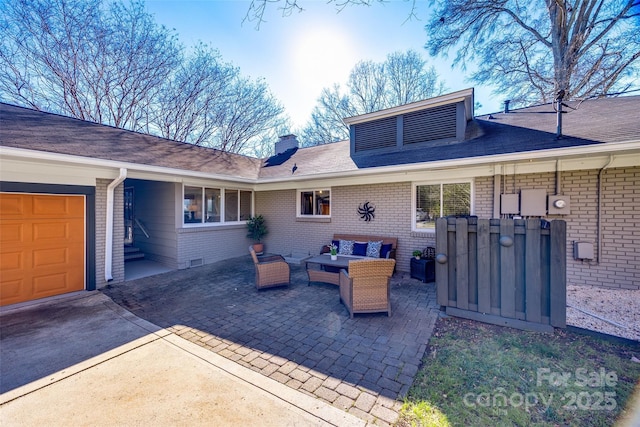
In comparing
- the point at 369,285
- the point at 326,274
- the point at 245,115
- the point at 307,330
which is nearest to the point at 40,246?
the point at 307,330

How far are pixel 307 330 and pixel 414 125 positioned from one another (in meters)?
6.92

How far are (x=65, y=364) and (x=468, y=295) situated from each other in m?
5.73

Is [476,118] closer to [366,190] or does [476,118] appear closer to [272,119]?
[366,190]

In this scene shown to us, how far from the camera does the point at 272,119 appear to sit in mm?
18234

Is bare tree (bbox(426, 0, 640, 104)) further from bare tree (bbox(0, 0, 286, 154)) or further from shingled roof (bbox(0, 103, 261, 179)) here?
bare tree (bbox(0, 0, 286, 154))

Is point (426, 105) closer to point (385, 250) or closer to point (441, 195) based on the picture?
point (441, 195)

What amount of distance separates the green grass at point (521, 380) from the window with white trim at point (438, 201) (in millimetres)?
3562

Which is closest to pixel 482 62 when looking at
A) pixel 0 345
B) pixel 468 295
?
pixel 468 295

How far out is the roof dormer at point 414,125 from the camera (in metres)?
7.39

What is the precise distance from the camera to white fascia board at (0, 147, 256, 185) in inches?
186

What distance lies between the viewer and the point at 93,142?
260 inches

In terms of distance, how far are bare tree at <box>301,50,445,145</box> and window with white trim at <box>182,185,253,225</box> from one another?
800 centimetres

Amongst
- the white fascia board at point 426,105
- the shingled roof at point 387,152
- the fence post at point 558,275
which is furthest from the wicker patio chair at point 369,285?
the white fascia board at point 426,105

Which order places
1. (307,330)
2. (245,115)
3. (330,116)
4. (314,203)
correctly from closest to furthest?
(307,330)
(314,203)
(245,115)
(330,116)
